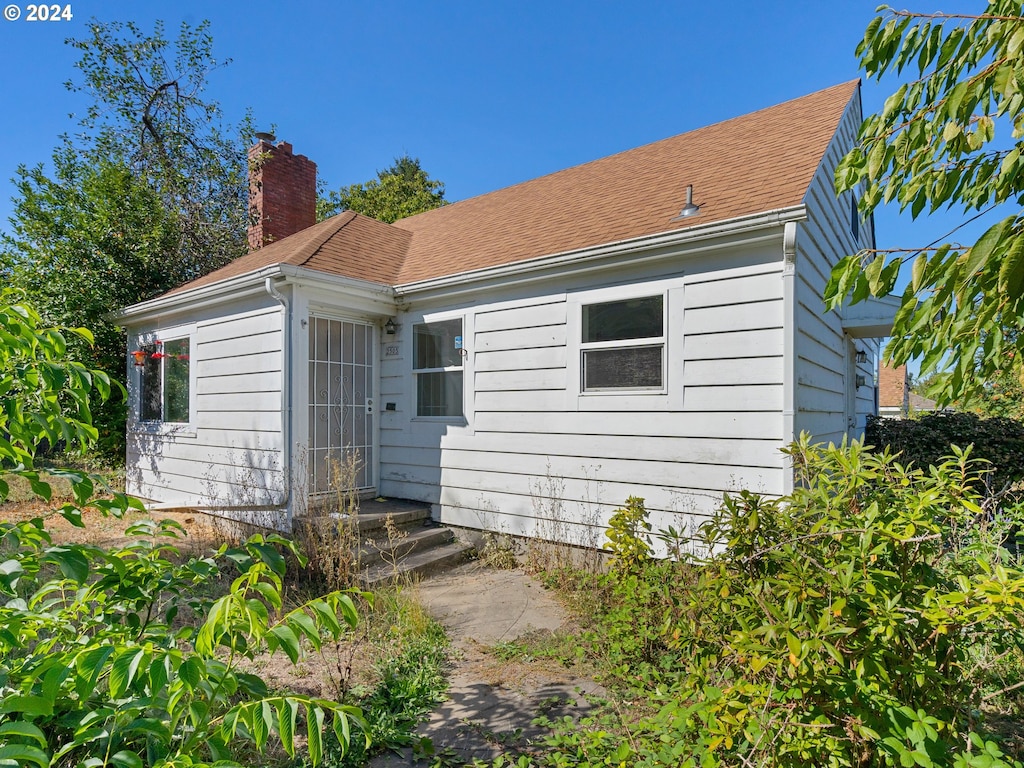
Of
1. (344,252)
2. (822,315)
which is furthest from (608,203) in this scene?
(344,252)

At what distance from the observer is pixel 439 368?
23.4ft

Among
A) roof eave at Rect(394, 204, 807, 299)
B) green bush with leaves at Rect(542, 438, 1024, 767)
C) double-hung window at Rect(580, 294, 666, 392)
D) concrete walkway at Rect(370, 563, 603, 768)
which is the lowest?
concrete walkway at Rect(370, 563, 603, 768)

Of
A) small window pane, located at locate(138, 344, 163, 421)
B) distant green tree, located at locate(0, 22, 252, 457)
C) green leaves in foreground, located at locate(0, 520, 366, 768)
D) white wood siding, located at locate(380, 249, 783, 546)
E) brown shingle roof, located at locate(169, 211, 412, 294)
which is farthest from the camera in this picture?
distant green tree, located at locate(0, 22, 252, 457)

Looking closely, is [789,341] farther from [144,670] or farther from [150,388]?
[150,388]

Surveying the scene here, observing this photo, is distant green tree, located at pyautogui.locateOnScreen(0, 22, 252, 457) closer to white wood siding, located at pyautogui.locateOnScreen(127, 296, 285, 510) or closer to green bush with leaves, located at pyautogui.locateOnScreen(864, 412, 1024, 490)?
white wood siding, located at pyautogui.locateOnScreen(127, 296, 285, 510)

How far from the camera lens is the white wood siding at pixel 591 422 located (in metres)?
4.89

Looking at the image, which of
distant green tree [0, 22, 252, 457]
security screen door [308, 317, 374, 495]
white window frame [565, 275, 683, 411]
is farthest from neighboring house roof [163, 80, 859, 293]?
distant green tree [0, 22, 252, 457]

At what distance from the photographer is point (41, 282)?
10.6 meters

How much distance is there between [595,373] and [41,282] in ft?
A: 37.8

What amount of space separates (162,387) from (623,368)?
765cm

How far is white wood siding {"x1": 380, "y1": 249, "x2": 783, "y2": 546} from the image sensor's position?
16.1ft

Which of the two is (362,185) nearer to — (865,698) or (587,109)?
(587,109)

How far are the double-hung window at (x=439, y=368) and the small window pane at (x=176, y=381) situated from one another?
3.87 m
